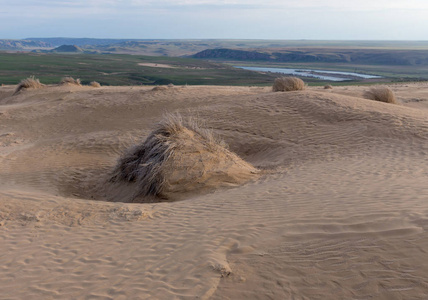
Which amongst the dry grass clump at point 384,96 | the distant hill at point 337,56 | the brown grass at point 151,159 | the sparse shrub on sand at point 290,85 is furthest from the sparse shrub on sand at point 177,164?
the distant hill at point 337,56

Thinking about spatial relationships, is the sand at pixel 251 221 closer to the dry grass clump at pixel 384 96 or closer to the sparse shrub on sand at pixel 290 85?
the dry grass clump at pixel 384 96

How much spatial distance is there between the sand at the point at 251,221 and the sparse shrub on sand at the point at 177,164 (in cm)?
42

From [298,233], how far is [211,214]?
5.82 ft

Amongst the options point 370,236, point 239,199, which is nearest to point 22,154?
point 239,199

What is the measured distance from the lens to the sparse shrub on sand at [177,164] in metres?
8.48

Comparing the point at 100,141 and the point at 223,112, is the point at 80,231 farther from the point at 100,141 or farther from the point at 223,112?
the point at 223,112

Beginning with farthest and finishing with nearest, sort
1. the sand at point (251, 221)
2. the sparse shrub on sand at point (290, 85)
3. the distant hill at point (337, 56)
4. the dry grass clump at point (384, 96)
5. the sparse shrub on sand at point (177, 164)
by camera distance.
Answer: the distant hill at point (337, 56), the sparse shrub on sand at point (290, 85), the dry grass clump at point (384, 96), the sparse shrub on sand at point (177, 164), the sand at point (251, 221)

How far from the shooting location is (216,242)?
503cm

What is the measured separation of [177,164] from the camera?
870 centimetres

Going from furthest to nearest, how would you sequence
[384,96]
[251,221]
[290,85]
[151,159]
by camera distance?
[290,85]
[384,96]
[151,159]
[251,221]

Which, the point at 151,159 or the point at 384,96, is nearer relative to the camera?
the point at 151,159

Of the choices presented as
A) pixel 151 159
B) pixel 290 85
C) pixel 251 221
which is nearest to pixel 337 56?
pixel 290 85

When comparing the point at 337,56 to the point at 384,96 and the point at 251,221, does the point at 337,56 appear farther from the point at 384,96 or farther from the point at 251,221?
the point at 251,221

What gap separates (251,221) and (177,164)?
345cm
